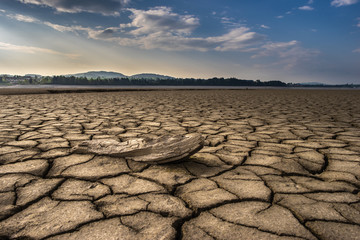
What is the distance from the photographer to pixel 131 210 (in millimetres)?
917

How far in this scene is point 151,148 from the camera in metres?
1.49

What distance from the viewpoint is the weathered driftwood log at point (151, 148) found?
1.39m

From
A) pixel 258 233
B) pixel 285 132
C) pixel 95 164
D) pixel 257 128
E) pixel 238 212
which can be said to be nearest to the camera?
pixel 258 233

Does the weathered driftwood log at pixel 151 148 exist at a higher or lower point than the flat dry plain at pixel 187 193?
higher

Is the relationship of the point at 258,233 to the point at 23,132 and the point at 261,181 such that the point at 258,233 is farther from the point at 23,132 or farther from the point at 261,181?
the point at 23,132

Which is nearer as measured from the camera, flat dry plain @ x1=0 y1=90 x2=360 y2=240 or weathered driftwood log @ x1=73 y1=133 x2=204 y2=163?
flat dry plain @ x1=0 y1=90 x2=360 y2=240

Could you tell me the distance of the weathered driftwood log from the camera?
1.39m

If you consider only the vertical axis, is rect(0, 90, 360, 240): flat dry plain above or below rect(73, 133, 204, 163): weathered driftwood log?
below

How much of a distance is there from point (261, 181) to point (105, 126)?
1957 millimetres

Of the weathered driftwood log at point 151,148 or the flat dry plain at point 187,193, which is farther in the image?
the weathered driftwood log at point 151,148

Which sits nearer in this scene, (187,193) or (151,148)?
(187,193)

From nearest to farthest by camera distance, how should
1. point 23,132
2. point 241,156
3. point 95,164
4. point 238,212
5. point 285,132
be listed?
point 238,212, point 95,164, point 241,156, point 23,132, point 285,132

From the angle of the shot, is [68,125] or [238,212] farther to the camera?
[68,125]

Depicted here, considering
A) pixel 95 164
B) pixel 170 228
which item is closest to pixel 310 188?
pixel 170 228
